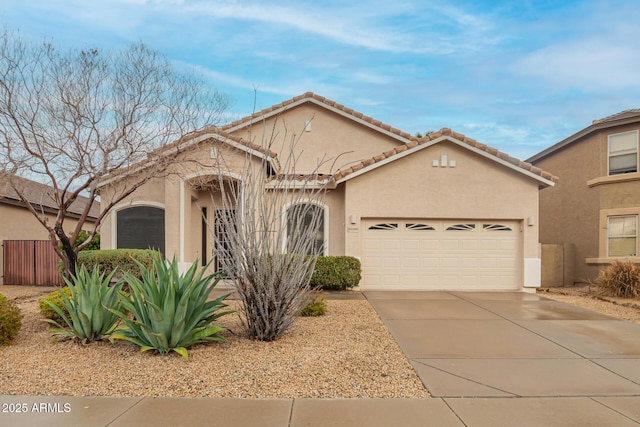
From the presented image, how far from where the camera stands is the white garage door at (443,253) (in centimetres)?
1505

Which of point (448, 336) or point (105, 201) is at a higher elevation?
point (105, 201)

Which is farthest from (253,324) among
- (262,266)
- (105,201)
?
(105,201)

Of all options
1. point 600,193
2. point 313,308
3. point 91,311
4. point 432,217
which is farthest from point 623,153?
point 91,311

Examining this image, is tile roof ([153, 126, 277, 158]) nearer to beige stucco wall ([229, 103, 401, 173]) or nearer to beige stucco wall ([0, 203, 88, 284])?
beige stucco wall ([229, 103, 401, 173])

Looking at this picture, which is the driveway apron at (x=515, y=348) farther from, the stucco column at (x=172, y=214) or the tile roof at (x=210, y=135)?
the stucco column at (x=172, y=214)

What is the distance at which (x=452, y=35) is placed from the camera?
1405cm

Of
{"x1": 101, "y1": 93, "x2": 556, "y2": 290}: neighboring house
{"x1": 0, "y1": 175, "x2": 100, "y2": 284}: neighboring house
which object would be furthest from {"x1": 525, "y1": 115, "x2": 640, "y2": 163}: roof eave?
{"x1": 0, "y1": 175, "x2": 100, "y2": 284}: neighboring house

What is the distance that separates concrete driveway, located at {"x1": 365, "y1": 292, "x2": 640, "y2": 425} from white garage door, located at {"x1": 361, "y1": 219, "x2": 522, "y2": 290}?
2963mm

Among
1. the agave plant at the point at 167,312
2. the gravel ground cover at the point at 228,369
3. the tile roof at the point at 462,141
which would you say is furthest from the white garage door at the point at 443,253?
the agave plant at the point at 167,312

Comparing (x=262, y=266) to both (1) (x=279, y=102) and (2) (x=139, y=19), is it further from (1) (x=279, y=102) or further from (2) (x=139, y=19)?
(1) (x=279, y=102)

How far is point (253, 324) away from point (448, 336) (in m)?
3.43

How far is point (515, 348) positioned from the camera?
7.63 meters

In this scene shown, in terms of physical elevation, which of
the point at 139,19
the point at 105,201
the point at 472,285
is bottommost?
the point at 472,285

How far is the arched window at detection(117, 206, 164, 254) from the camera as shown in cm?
1516
